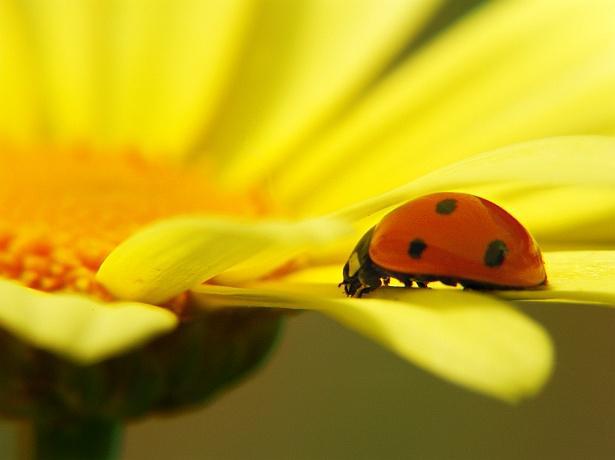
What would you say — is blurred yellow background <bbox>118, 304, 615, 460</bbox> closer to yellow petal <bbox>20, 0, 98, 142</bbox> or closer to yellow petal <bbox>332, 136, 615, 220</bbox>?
yellow petal <bbox>20, 0, 98, 142</bbox>

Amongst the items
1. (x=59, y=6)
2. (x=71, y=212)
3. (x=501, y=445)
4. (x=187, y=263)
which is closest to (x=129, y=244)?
(x=187, y=263)

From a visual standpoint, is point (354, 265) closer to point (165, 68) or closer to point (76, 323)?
point (76, 323)

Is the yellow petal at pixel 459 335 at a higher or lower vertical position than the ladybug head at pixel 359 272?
higher

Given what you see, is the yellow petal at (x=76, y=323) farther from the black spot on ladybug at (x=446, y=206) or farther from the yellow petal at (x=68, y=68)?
the yellow petal at (x=68, y=68)

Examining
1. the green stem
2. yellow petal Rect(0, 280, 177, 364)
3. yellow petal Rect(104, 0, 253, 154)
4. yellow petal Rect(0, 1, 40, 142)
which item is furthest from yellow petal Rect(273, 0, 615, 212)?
yellow petal Rect(0, 280, 177, 364)

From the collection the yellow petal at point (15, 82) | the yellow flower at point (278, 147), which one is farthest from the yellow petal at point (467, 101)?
the yellow petal at point (15, 82)

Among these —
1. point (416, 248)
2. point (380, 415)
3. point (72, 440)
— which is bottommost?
point (380, 415)

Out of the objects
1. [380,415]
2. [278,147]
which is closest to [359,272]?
[278,147]
